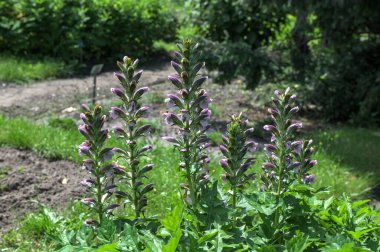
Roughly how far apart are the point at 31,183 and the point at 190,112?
255 cm

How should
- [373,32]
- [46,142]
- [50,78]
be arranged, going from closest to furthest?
1. [46,142]
2. [373,32]
3. [50,78]

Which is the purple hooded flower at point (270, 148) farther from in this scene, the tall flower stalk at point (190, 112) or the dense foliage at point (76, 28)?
the dense foliage at point (76, 28)

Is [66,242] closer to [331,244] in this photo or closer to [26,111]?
[331,244]

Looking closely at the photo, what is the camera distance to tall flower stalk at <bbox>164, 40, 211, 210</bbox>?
2828 mm

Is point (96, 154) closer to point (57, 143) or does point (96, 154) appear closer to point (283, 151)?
point (283, 151)

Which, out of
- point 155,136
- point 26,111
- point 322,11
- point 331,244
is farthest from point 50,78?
point 331,244

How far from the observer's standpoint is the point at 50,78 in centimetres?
866

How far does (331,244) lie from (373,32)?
5564mm

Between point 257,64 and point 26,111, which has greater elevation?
point 257,64

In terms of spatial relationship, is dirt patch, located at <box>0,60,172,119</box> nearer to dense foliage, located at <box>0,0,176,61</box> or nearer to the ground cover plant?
dense foliage, located at <box>0,0,176,61</box>

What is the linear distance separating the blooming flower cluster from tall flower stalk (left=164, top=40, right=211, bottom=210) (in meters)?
0.32

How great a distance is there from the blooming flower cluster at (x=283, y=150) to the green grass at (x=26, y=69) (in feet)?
19.4

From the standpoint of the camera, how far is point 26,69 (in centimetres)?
869

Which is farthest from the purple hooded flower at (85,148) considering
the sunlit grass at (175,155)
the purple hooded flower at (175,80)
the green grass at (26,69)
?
the green grass at (26,69)
